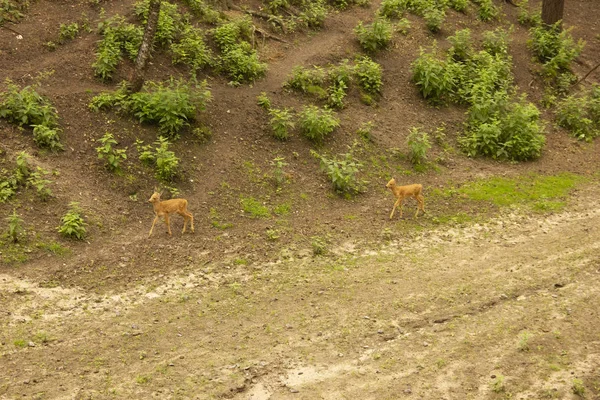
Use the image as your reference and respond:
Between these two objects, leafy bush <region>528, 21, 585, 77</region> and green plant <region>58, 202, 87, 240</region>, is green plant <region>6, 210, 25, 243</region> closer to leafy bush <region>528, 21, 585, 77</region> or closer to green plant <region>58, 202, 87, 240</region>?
green plant <region>58, 202, 87, 240</region>

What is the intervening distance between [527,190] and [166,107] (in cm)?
832

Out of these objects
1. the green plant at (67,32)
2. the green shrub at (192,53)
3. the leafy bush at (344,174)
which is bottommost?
the leafy bush at (344,174)

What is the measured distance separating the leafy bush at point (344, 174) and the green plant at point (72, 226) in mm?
5313

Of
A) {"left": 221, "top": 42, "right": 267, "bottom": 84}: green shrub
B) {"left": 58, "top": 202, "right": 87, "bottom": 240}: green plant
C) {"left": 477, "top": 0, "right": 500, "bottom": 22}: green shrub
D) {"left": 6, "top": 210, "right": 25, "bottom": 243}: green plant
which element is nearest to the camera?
{"left": 6, "top": 210, "right": 25, "bottom": 243}: green plant

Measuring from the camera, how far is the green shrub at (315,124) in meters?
16.0

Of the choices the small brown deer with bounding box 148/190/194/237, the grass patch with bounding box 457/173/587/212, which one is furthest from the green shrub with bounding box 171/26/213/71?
the grass patch with bounding box 457/173/587/212

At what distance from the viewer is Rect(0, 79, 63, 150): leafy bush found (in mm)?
13828

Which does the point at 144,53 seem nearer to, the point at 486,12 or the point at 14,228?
the point at 14,228

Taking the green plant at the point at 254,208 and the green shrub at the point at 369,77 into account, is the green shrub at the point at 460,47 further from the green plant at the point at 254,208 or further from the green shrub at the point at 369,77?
the green plant at the point at 254,208

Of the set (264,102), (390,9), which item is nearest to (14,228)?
(264,102)

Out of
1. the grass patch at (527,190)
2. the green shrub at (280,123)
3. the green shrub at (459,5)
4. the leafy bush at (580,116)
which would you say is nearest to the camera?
the grass patch at (527,190)

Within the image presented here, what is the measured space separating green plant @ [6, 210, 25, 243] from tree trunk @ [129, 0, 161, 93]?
15.4 feet

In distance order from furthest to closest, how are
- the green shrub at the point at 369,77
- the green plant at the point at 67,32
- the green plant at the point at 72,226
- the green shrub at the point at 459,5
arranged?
the green shrub at the point at 459,5 < the green shrub at the point at 369,77 < the green plant at the point at 67,32 < the green plant at the point at 72,226

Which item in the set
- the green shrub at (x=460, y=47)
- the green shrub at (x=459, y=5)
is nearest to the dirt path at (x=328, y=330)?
the green shrub at (x=460, y=47)
